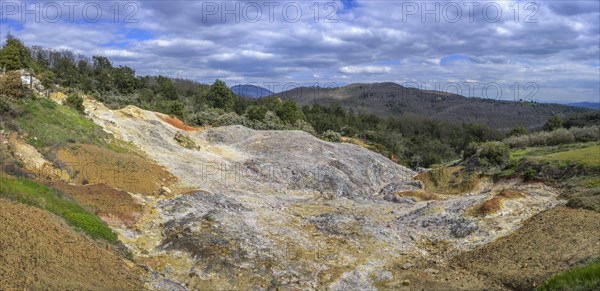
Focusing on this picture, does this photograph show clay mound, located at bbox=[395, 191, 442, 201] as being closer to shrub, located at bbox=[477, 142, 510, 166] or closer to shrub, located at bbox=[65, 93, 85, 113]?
shrub, located at bbox=[477, 142, 510, 166]

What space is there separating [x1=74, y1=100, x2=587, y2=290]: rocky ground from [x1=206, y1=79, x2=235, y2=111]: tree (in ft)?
86.7

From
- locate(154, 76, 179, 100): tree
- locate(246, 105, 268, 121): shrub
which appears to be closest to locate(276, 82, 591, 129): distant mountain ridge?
locate(154, 76, 179, 100): tree

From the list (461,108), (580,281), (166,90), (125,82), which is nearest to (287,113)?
(166,90)

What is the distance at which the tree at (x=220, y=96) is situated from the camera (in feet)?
193

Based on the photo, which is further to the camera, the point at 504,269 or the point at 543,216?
the point at 543,216

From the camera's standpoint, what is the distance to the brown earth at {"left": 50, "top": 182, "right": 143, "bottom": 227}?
49.7 ft

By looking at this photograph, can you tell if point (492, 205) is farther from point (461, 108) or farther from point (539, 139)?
point (461, 108)

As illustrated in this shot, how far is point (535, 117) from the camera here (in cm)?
13912

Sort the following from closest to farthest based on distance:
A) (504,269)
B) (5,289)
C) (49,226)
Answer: (5,289), (49,226), (504,269)

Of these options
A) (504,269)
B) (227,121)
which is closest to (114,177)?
(504,269)

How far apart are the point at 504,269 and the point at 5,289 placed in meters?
12.9

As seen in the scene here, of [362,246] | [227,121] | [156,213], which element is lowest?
[362,246]

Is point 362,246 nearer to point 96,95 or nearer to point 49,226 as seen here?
point 49,226

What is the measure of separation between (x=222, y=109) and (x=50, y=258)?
4575 centimetres
